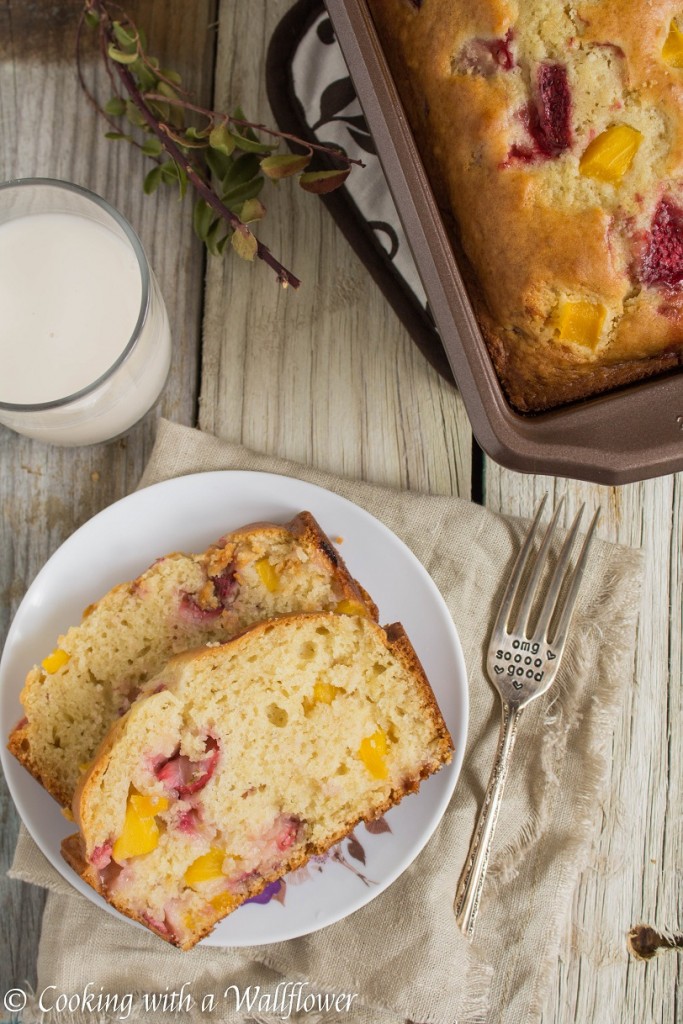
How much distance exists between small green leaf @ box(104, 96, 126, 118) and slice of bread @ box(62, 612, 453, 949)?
1233 millimetres

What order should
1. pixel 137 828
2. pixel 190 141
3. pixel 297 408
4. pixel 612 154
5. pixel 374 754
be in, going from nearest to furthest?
pixel 612 154 < pixel 137 828 < pixel 374 754 < pixel 190 141 < pixel 297 408

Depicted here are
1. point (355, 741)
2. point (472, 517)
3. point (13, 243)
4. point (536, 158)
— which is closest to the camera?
point (536, 158)

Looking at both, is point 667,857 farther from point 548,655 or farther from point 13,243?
point 13,243

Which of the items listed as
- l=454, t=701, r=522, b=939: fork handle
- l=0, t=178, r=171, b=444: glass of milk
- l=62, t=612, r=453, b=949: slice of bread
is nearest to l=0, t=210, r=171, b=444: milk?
l=0, t=178, r=171, b=444: glass of milk

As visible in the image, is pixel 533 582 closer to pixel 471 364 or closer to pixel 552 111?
pixel 471 364

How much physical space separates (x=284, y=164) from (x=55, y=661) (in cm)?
109

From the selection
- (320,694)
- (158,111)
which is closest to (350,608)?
(320,694)

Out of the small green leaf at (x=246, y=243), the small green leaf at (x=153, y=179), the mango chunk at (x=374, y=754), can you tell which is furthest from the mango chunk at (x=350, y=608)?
the small green leaf at (x=153, y=179)

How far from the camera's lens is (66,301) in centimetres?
181

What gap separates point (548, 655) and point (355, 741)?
0.49m

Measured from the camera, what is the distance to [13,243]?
6.09 feet

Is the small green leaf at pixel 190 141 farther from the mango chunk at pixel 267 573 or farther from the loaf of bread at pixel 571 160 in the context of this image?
the mango chunk at pixel 267 573

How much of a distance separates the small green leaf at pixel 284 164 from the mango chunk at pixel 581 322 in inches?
26.0

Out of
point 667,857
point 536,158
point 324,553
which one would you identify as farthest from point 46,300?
point 667,857
